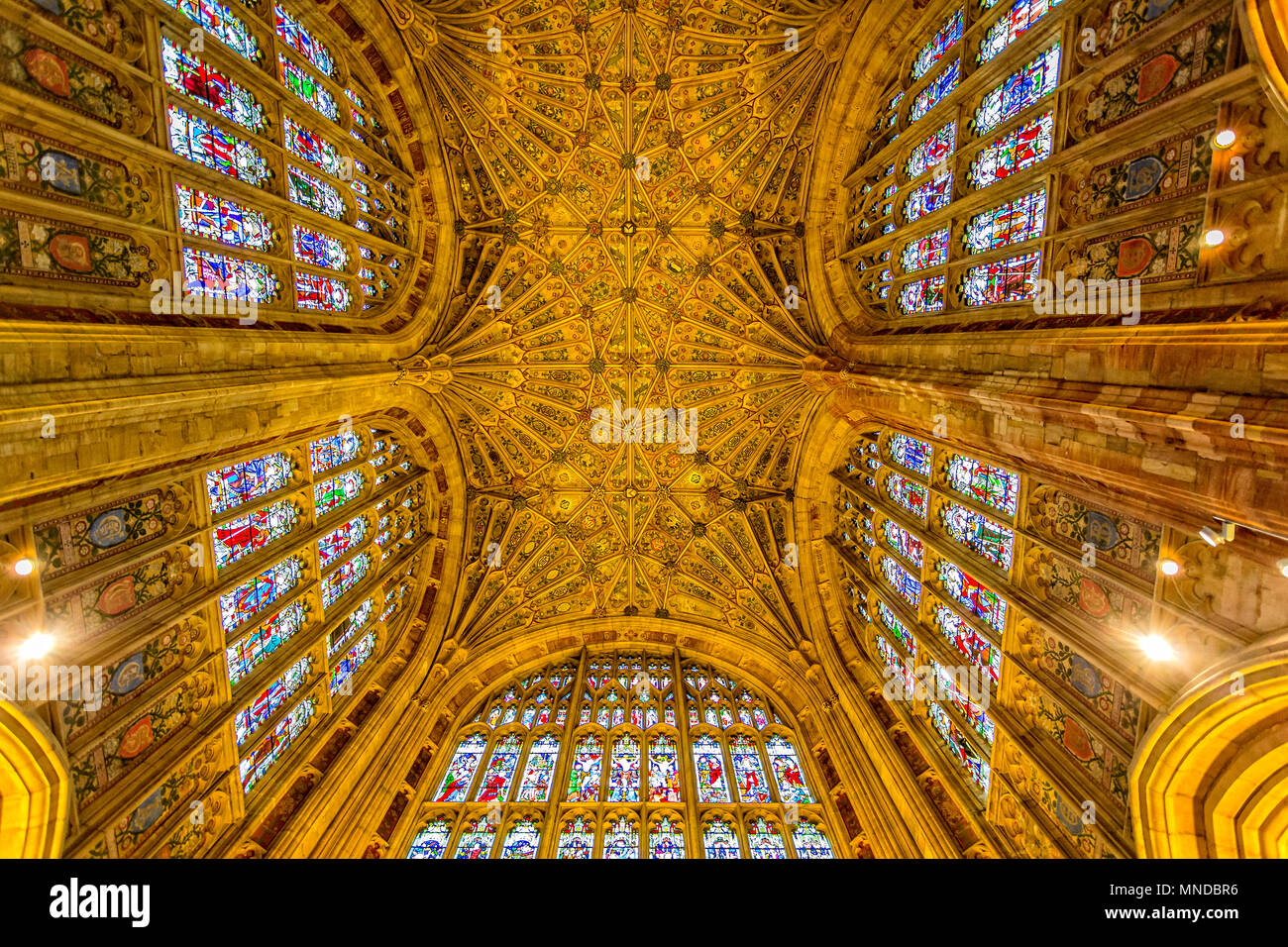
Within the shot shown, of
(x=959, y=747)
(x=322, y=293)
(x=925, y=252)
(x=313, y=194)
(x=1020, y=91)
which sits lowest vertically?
(x=959, y=747)

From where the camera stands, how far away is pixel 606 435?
18.3 metres

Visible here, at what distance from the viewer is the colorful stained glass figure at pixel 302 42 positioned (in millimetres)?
10820

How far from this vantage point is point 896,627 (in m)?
13.2

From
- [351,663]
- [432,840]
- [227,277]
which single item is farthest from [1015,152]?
[432,840]

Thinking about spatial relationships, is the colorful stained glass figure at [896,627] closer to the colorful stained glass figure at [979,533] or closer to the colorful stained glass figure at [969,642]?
the colorful stained glass figure at [969,642]

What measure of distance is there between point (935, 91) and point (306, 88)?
12.1 meters

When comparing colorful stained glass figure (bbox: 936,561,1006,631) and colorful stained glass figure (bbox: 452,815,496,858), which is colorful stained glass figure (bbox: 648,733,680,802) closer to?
colorful stained glass figure (bbox: 452,815,496,858)

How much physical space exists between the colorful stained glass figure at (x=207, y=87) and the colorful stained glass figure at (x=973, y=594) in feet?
46.1

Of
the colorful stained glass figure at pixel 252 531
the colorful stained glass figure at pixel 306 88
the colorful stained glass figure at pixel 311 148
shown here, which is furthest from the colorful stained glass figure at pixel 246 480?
the colorful stained glass figure at pixel 306 88

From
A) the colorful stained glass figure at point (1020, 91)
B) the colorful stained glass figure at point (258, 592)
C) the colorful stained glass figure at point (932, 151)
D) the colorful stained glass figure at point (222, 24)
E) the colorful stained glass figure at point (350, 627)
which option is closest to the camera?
the colorful stained glass figure at point (1020, 91)

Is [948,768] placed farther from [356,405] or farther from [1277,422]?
[356,405]

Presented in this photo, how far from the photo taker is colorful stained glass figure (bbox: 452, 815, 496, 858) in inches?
460

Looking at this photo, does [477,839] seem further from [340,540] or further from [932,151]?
[932,151]
